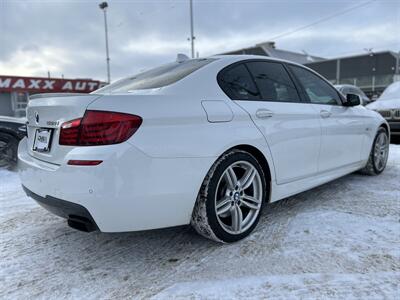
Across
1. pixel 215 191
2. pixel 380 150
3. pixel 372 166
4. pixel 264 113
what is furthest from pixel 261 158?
pixel 380 150

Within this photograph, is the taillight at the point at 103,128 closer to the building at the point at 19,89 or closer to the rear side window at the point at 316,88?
the rear side window at the point at 316,88

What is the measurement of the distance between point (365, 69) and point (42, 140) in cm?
4077

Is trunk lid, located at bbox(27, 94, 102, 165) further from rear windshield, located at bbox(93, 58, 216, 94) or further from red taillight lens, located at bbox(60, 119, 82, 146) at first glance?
rear windshield, located at bbox(93, 58, 216, 94)

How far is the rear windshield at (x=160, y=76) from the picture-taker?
2.57 metres

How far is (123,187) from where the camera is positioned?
203 centimetres

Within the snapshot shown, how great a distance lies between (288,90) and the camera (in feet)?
10.7

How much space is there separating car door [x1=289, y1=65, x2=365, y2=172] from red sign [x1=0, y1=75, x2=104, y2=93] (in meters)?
20.7

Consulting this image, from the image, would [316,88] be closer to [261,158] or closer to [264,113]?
[264,113]

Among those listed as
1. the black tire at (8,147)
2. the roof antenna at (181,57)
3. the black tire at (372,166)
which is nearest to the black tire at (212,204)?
the roof antenna at (181,57)

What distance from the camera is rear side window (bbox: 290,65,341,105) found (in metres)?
3.51

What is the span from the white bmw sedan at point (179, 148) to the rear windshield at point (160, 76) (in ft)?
0.06

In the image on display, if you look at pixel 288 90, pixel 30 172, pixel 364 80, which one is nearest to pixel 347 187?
pixel 288 90

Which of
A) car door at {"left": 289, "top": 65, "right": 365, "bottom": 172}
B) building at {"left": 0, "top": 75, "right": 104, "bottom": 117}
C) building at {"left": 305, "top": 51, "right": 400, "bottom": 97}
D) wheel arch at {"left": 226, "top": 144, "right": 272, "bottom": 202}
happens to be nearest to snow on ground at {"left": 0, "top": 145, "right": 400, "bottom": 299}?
wheel arch at {"left": 226, "top": 144, "right": 272, "bottom": 202}

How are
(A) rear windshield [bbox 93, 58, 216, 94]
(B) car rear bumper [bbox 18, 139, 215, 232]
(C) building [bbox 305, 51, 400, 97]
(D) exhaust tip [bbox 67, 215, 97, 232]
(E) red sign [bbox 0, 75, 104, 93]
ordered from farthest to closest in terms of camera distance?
(C) building [bbox 305, 51, 400, 97] < (E) red sign [bbox 0, 75, 104, 93] < (A) rear windshield [bbox 93, 58, 216, 94] < (D) exhaust tip [bbox 67, 215, 97, 232] < (B) car rear bumper [bbox 18, 139, 215, 232]
